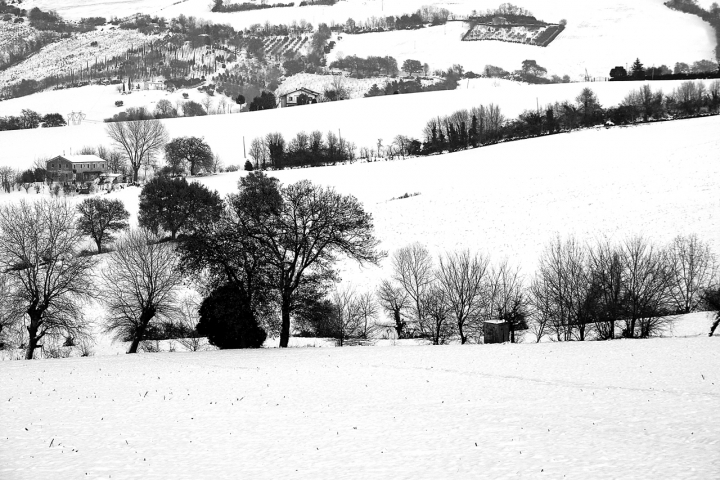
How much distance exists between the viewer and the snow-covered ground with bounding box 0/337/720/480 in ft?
45.3

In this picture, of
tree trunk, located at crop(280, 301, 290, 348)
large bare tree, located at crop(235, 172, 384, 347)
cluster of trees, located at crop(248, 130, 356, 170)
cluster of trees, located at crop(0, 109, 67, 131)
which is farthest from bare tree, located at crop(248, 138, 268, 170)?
tree trunk, located at crop(280, 301, 290, 348)

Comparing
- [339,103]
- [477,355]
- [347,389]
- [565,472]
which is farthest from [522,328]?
[339,103]

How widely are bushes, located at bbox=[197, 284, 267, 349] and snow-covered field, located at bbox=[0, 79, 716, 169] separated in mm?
78425

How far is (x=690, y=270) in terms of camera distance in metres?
42.0

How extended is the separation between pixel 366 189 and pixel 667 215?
34.3 m

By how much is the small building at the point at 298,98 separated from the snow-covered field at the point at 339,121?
2277 cm

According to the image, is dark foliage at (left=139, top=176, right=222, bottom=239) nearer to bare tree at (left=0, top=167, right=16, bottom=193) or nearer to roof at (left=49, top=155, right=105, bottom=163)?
bare tree at (left=0, top=167, right=16, bottom=193)

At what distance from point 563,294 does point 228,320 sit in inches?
752

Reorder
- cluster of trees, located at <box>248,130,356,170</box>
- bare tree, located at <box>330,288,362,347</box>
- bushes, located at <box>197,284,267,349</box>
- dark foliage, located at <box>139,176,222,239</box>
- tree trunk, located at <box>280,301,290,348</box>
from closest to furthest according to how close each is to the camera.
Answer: bushes, located at <box>197,284,267,349</box> → tree trunk, located at <box>280,301,290,348</box> → bare tree, located at <box>330,288,362,347</box> → dark foliage, located at <box>139,176,222,239</box> → cluster of trees, located at <box>248,130,356,170</box>

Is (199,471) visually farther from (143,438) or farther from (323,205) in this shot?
(323,205)

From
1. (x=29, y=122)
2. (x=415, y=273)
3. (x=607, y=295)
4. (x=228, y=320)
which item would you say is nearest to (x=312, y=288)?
(x=228, y=320)

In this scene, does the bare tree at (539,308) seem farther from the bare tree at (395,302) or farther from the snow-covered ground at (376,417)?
the snow-covered ground at (376,417)

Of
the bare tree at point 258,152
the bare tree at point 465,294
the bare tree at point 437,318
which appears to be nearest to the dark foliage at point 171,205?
the bare tree at point 465,294

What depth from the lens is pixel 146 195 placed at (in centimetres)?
6662
